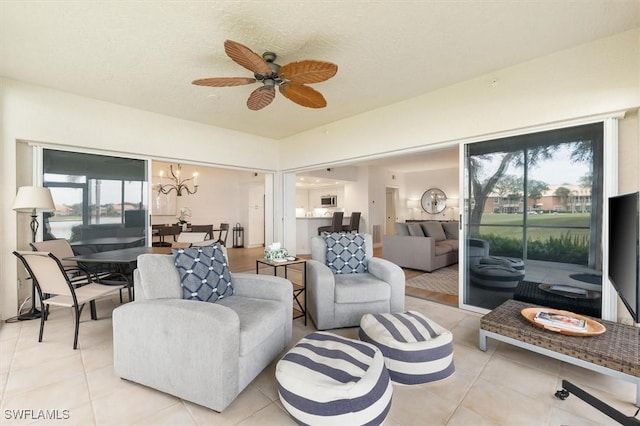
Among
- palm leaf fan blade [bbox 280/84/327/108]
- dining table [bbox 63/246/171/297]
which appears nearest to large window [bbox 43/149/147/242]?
dining table [bbox 63/246/171/297]

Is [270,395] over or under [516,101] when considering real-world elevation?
under

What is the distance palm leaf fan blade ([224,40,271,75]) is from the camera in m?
1.77

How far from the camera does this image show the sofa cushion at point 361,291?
8.52 feet

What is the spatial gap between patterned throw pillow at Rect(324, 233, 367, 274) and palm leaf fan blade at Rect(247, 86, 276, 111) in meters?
1.59

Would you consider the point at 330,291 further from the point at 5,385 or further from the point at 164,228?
the point at 164,228

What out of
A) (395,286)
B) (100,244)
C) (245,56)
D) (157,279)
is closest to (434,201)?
(395,286)

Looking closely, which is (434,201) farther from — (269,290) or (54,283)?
(54,283)

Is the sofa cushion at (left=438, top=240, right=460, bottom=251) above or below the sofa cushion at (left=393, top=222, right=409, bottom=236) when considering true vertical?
below

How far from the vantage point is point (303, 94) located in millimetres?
2492

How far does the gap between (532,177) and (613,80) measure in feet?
3.07

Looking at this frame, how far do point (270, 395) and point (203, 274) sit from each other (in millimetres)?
961

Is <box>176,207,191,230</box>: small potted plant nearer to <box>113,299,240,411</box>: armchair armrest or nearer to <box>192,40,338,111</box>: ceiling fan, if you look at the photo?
<box>192,40,338,111</box>: ceiling fan

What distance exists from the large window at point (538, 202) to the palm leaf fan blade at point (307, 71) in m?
2.03

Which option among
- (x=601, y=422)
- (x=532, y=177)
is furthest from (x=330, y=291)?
(x=532, y=177)
